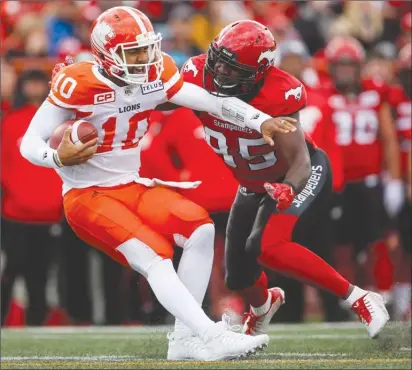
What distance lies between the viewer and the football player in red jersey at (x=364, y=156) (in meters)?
8.70

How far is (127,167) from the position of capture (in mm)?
5707

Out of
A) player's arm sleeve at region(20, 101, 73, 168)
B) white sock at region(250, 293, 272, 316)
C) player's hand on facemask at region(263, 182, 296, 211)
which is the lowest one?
white sock at region(250, 293, 272, 316)

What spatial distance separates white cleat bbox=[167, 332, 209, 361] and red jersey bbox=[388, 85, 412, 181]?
380 centimetres

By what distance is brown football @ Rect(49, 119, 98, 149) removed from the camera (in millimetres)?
5379

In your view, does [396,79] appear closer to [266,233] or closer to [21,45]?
[21,45]

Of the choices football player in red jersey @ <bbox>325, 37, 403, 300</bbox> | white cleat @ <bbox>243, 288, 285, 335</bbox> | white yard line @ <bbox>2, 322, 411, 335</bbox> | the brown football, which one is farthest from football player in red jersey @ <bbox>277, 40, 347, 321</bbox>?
the brown football

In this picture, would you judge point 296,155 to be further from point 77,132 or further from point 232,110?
point 77,132

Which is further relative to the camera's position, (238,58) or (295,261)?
(295,261)

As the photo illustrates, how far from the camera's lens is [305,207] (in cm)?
613

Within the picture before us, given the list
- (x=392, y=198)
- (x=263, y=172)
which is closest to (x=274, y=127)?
(x=263, y=172)

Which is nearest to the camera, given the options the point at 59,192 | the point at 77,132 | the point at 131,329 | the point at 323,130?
the point at 77,132

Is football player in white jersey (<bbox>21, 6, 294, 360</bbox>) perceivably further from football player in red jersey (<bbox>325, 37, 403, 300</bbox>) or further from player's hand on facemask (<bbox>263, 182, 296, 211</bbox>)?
football player in red jersey (<bbox>325, 37, 403, 300</bbox>)

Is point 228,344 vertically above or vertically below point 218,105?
below

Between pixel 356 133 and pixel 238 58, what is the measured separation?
312 centimetres
